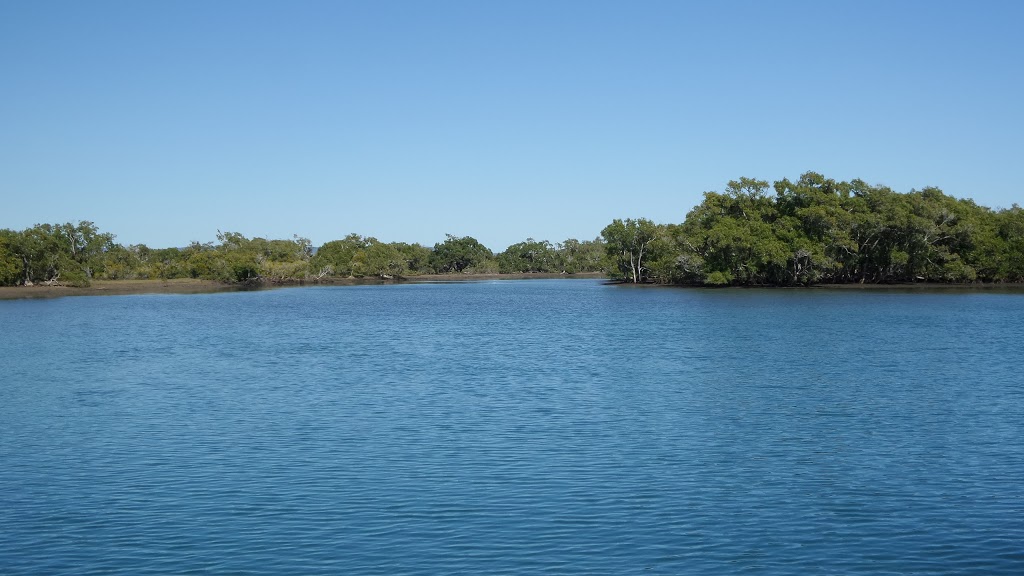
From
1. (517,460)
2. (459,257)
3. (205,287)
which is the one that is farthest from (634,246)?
(517,460)

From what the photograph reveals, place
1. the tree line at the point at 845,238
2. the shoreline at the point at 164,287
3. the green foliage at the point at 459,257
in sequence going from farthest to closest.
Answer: the green foliage at the point at 459,257
the shoreline at the point at 164,287
the tree line at the point at 845,238

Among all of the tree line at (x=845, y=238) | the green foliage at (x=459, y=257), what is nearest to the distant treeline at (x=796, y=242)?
the tree line at (x=845, y=238)

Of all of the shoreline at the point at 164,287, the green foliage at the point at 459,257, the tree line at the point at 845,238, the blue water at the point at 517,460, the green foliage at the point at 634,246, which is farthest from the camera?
the green foliage at the point at 459,257

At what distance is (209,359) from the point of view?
34.1m

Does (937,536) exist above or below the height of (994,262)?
below

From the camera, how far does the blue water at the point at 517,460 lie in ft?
39.1

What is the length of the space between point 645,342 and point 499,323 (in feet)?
53.0

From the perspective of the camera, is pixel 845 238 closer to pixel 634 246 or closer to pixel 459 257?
pixel 634 246

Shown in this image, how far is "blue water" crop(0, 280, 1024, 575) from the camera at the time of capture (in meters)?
11.9

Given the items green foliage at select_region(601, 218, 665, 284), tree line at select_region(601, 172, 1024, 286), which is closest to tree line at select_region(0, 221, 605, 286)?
green foliage at select_region(601, 218, 665, 284)

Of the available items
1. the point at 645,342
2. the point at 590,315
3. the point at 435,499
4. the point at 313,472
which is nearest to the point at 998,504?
the point at 435,499

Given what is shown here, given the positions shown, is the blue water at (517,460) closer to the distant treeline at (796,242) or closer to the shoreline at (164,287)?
the distant treeline at (796,242)

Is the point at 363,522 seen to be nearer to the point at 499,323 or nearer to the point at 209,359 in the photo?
the point at 209,359

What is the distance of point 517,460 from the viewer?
16781mm
